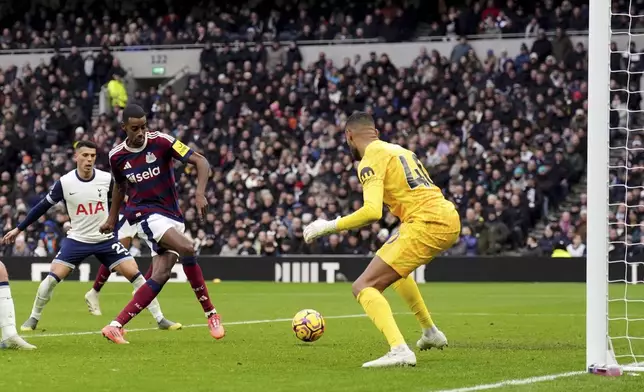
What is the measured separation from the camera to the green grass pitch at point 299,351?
837 cm

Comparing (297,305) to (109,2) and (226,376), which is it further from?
(109,2)

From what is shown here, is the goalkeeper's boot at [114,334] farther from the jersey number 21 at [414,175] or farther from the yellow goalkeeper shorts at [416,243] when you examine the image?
the jersey number 21 at [414,175]

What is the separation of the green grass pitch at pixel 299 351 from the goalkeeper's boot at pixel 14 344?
0.82ft

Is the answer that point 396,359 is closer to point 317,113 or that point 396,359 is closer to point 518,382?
point 518,382

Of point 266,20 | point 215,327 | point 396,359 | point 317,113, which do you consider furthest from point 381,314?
point 266,20

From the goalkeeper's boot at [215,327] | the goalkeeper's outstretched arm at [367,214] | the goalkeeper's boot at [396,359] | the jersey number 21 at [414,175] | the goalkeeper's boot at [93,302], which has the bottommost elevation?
the goalkeeper's boot at [93,302]

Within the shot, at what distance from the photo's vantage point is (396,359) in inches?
365

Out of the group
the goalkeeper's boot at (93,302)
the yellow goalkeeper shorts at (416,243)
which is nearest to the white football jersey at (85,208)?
the goalkeeper's boot at (93,302)

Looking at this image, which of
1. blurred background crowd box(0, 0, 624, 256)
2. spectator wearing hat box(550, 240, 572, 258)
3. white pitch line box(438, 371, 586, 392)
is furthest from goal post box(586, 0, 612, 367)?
spectator wearing hat box(550, 240, 572, 258)

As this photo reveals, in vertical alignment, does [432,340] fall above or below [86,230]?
below

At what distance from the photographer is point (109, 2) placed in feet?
136

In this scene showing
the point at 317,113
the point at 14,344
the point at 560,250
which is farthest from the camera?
the point at 317,113

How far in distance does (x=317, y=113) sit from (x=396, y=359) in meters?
24.5

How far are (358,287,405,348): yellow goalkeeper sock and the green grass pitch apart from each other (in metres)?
0.31
